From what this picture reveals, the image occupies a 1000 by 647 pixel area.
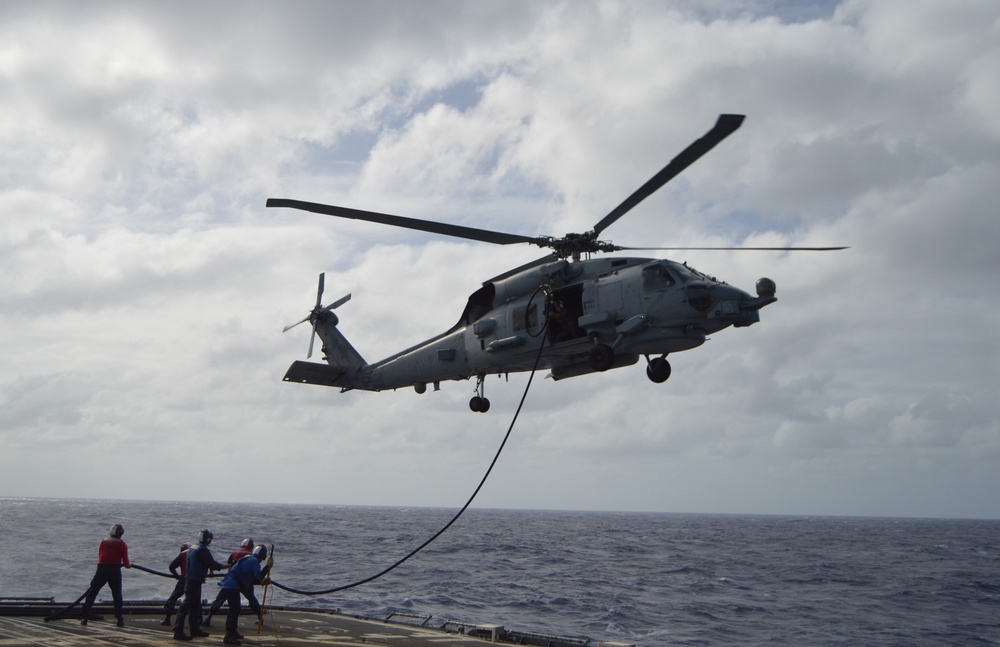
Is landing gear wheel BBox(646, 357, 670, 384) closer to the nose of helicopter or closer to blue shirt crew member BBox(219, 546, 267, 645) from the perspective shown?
the nose of helicopter

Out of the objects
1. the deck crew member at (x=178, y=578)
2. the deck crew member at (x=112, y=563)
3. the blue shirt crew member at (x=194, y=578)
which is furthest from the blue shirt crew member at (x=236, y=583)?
the deck crew member at (x=112, y=563)

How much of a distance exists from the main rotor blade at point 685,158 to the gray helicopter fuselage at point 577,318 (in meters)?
1.42

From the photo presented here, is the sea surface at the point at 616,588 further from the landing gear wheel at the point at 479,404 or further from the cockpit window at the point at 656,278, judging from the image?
the cockpit window at the point at 656,278

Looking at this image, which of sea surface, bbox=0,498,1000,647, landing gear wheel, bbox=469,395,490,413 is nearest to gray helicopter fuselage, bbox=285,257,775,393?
landing gear wheel, bbox=469,395,490,413

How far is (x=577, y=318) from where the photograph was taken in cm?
1504

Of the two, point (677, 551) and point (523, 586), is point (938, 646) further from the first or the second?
point (677, 551)

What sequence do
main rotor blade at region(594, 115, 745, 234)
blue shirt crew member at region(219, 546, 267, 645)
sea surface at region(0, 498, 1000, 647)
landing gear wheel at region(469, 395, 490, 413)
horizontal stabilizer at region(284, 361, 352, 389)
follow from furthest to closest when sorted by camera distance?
sea surface at region(0, 498, 1000, 647)
horizontal stabilizer at region(284, 361, 352, 389)
landing gear wheel at region(469, 395, 490, 413)
blue shirt crew member at region(219, 546, 267, 645)
main rotor blade at region(594, 115, 745, 234)

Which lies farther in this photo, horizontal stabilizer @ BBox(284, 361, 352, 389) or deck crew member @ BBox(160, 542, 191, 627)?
horizontal stabilizer @ BBox(284, 361, 352, 389)

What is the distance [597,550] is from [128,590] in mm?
45322

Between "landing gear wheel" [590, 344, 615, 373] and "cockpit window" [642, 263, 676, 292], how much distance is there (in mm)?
1229

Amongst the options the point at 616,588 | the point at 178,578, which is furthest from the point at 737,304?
the point at 616,588

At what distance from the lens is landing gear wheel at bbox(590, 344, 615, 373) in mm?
14203

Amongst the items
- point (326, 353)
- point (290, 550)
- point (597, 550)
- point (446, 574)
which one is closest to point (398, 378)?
point (326, 353)

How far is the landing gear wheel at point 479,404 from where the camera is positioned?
55.4ft
